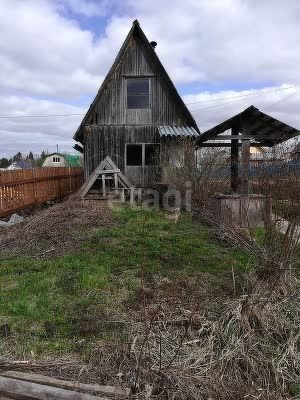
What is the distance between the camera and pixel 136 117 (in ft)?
52.5

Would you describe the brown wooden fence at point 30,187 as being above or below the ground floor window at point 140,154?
below

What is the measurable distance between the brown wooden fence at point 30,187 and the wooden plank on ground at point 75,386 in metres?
8.96

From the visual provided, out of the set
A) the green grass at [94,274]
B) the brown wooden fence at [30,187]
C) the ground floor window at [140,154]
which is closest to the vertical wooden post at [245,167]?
the green grass at [94,274]

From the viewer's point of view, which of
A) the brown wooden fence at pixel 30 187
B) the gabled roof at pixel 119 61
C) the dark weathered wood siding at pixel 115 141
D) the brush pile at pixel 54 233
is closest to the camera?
the brush pile at pixel 54 233

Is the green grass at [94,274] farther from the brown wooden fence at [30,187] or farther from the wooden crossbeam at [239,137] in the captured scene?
the brown wooden fence at [30,187]

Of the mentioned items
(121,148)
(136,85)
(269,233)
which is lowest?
(269,233)

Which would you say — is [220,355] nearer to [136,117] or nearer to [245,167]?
[245,167]

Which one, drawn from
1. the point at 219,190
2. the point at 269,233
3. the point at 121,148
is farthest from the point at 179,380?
the point at 121,148

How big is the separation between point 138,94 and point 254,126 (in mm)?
6665

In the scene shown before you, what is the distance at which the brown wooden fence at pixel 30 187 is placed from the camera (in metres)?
12.1

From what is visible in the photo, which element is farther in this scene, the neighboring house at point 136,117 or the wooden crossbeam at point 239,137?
the neighboring house at point 136,117

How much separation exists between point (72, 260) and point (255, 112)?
6559 mm

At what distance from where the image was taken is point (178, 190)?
497 inches

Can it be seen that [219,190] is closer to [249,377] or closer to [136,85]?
[136,85]
